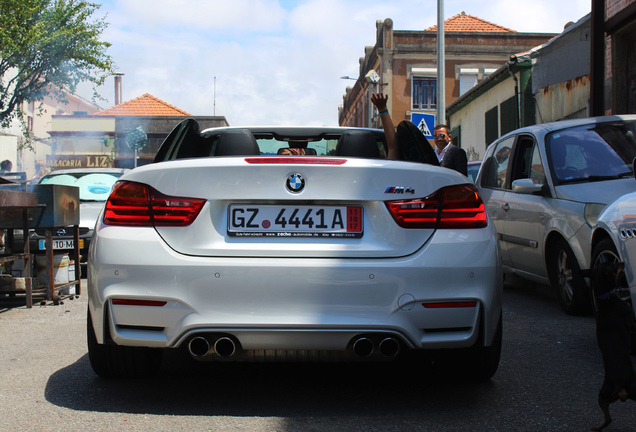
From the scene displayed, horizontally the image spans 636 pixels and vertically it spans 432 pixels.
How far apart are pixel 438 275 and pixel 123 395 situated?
1692 mm

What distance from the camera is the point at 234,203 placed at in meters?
3.59

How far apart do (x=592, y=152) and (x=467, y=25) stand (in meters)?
40.5

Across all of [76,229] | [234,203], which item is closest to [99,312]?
[234,203]

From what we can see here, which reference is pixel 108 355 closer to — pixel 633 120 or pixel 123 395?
pixel 123 395

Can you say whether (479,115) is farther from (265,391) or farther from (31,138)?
(31,138)

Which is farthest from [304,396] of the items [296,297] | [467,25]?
[467,25]

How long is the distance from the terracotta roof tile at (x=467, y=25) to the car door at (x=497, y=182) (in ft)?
120

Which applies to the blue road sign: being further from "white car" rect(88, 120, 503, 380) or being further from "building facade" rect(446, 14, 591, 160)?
"white car" rect(88, 120, 503, 380)

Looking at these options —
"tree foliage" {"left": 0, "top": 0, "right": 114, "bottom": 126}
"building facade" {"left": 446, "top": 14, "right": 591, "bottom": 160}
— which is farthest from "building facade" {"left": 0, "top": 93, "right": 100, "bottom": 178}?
"building facade" {"left": 446, "top": 14, "right": 591, "bottom": 160}

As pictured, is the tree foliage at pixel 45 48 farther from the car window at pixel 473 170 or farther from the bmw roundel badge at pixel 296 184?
the bmw roundel badge at pixel 296 184

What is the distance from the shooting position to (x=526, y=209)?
7.43m

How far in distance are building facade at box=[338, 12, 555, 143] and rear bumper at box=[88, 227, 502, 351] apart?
125ft

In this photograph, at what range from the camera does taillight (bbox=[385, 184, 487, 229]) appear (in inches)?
141

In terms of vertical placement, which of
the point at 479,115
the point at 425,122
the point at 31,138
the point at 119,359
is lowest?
the point at 119,359
